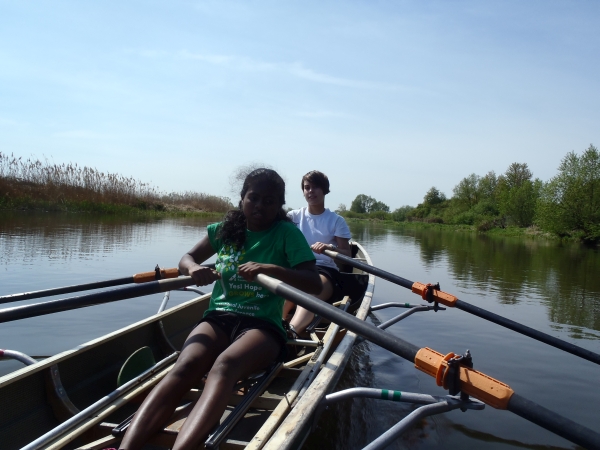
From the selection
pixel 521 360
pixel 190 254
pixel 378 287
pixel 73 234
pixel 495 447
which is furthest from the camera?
pixel 73 234

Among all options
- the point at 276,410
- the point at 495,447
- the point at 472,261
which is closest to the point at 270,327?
the point at 276,410

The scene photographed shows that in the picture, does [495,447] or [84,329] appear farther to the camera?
[84,329]

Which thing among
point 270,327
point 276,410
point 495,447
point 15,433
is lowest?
point 495,447

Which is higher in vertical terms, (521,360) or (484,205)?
(484,205)

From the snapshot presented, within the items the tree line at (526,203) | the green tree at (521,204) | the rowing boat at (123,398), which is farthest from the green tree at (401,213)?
the rowing boat at (123,398)

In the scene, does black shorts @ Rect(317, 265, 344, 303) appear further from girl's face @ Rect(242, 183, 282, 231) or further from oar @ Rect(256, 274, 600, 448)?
oar @ Rect(256, 274, 600, 448)

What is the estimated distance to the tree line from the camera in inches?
1331

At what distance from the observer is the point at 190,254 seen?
314 cm

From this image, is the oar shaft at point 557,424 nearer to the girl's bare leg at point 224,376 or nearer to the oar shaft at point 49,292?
the girl's bare leg at point 224,376

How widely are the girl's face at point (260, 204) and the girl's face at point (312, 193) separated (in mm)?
2431

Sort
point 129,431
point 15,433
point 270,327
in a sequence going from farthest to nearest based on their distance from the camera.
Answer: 1. point 270,327
2. point 15,433
3. point 129,431

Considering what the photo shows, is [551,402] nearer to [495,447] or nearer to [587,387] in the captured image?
[587,387]

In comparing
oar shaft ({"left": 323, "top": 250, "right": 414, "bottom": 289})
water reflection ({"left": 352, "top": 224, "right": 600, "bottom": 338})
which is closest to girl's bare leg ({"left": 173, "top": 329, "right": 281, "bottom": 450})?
oar shaft ({"left": 323, "top": 250, "right": 414, "bottom": 289})

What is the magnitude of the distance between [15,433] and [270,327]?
57.2 inches
